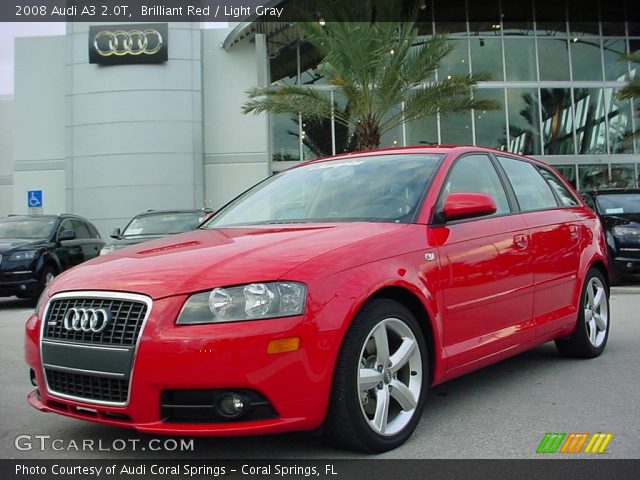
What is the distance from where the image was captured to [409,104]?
50.6 ft

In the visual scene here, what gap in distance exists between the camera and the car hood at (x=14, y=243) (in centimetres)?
978

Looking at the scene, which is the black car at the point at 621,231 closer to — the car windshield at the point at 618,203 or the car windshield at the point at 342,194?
the car windshield at the point at 618,203

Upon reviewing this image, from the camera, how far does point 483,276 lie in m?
3.67

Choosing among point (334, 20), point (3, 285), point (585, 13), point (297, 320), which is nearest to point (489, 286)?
point (297, 320)

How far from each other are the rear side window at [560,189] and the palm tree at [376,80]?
9.63 metres

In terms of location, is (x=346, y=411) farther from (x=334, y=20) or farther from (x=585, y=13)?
(x=585, y=13)

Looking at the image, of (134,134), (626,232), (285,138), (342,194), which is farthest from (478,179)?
(134,134)

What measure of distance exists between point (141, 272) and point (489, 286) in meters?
2.01

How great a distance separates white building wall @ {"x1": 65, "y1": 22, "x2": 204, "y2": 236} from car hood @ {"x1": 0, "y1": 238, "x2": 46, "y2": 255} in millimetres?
11988

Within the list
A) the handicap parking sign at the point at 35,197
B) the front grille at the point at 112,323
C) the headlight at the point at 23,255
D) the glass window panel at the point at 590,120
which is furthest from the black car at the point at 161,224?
the glass window panel at the point at 590,120

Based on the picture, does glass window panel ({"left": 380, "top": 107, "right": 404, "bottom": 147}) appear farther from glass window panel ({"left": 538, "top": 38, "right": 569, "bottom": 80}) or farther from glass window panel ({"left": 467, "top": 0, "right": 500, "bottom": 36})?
glass window panel ({"left": 538, "top": 38, "right": 569, "bottom": 80})

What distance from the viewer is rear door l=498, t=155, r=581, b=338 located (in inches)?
168

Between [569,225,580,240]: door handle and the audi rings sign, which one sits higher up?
the audi rings sign

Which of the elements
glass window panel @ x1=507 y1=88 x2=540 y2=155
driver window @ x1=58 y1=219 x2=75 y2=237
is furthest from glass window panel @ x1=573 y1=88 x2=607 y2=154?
driver window @ x1=58 y1=219 x2=75 y2=237
